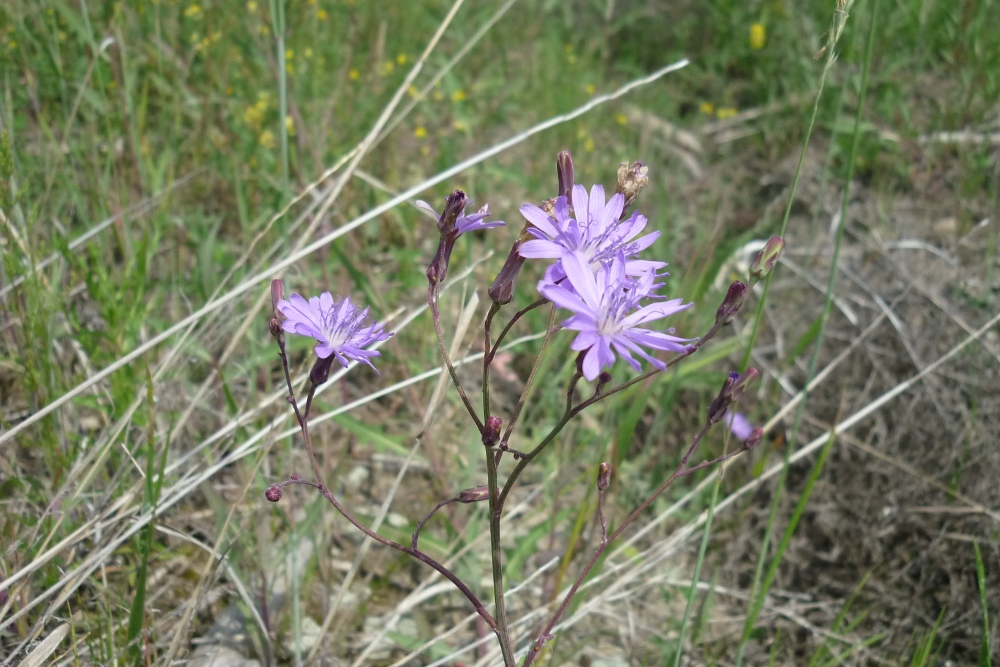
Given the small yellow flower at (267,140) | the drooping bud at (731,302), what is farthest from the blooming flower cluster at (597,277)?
the small yellow flower at (267,140)

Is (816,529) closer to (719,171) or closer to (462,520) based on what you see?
(462,520)

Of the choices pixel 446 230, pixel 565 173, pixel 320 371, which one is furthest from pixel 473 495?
pixel 565 173

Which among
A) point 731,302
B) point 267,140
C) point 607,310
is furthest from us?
point 267,140

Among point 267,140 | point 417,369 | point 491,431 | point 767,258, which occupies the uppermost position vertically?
point 767,258

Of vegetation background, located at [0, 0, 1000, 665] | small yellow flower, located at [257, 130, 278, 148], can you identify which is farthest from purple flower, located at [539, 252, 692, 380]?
small yellow flower, located at [257, 130, 278, 148]

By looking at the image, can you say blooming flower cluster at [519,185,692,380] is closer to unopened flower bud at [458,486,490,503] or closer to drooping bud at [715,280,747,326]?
drooping bud at [715,280,747,326]

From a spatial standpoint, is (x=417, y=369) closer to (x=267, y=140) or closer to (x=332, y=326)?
(x=332, y=326)

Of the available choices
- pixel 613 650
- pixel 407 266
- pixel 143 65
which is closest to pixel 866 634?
pixel 613 650
